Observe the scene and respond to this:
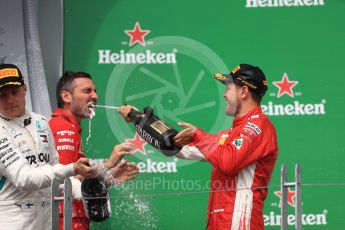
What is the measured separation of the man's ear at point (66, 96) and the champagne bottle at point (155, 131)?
2.79 ft

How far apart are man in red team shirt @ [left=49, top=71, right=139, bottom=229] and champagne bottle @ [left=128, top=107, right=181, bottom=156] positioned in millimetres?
204

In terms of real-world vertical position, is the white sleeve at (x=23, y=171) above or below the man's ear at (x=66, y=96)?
below

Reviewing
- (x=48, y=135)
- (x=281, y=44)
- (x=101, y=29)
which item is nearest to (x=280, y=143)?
(x=281, y=44)

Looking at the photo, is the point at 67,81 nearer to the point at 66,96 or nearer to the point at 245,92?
the point at 66,96

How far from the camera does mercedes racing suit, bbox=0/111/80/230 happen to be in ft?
17.9

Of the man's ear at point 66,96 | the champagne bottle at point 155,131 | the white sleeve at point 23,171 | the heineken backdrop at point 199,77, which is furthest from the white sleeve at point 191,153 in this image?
the heineken backdrop at point 199,77

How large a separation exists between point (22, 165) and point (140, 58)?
2.36m

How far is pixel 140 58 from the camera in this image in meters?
7.65

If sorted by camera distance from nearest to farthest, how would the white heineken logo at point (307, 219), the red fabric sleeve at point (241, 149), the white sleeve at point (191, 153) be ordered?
1. the red fabric sleeve at point (241, 149)
2. the white sleeve at point (191, 153)
3. the white heineken logo at point (307, 219)

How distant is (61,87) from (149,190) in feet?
3.67

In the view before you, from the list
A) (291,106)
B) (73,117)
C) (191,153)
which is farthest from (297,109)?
(73,117)

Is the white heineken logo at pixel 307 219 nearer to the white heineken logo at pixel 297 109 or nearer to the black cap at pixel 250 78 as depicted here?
the white heineken logo at pixel 297 109

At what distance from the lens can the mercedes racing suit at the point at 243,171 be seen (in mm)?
5785

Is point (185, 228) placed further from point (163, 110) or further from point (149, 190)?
point (163, 110)
